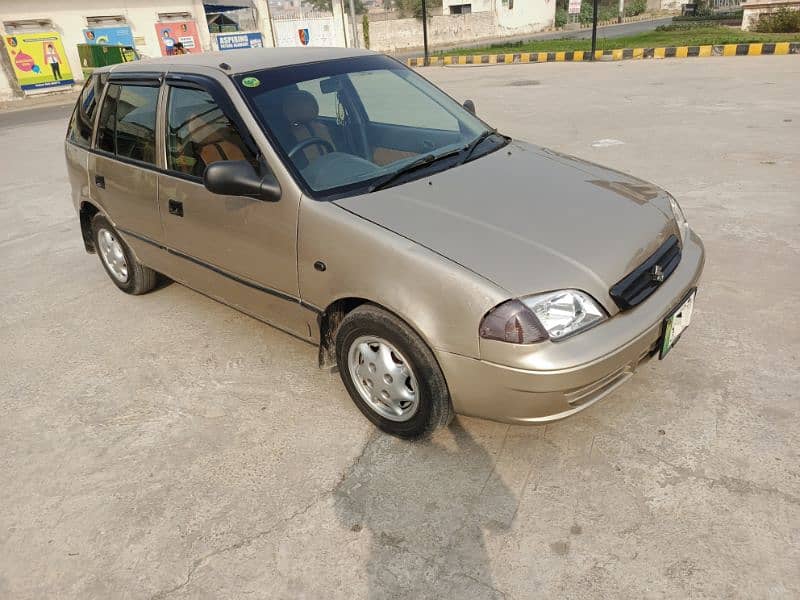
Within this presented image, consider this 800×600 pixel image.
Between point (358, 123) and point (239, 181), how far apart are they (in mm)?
996

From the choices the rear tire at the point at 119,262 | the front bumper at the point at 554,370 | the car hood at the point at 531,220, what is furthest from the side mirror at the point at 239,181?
the rear tire at the point at 119,262

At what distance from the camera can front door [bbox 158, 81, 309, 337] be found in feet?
9.74

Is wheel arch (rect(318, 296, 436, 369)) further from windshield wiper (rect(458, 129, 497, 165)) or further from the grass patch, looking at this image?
the grass patch

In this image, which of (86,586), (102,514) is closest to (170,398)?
(102,514)

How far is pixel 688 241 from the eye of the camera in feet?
9.96

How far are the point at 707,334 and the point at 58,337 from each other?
4248 mm

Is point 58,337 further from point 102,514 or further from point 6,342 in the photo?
point 102,514

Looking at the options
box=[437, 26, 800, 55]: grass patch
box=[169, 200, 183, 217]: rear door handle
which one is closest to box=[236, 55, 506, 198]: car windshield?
box=[169, 200, 183, 217]: rear door handle

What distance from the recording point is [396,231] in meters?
2.53

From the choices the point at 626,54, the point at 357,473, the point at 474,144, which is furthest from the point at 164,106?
the point at 626,54

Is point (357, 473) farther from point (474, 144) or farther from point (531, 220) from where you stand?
point (474, 144)

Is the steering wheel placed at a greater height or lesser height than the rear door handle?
greater

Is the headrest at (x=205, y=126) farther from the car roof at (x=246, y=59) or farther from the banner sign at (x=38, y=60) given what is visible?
the banner sign at (x=38, y=60)

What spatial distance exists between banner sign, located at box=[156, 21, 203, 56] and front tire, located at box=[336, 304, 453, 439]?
2916cm
